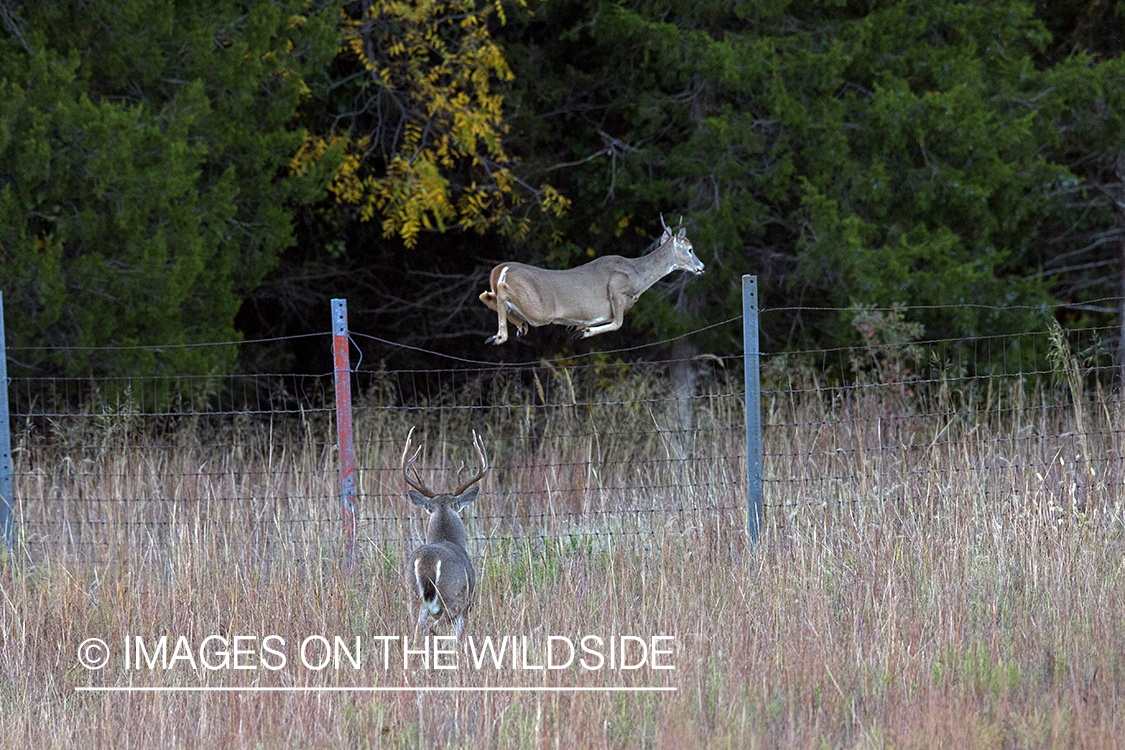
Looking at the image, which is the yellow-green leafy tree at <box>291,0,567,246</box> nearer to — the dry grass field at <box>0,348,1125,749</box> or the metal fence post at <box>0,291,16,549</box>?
the dry grass field at <box>0,348,1125,749</box>

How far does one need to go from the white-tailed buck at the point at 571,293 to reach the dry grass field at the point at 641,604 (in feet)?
5.05

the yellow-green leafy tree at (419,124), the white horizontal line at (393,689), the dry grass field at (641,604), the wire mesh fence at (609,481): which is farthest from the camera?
the yellow-green leafy tree at (419,124)

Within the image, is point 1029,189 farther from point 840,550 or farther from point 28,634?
point 28,634

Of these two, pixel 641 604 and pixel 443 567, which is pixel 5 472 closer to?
pixel 443 567

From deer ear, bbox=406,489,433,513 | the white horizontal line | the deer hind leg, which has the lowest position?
the white horizontal line

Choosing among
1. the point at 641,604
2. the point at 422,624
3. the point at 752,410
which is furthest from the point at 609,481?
the point at 422,624

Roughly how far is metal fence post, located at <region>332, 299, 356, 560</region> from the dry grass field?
0.74ft

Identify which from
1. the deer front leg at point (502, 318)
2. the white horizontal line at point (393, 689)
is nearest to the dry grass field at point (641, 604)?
the white horizontal line at point (393, 689)

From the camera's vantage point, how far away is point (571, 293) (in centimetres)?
389

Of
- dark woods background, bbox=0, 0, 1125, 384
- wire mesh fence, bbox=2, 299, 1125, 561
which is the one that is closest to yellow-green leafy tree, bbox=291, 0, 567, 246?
dark woods background, bbox=0, 0, 1125, 384

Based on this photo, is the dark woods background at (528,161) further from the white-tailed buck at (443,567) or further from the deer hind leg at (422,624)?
the deer hind leg at (422,624)

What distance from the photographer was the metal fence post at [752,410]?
21.1ft

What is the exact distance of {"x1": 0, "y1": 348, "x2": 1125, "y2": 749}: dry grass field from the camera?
4.59m

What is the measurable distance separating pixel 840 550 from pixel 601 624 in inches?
56.5
